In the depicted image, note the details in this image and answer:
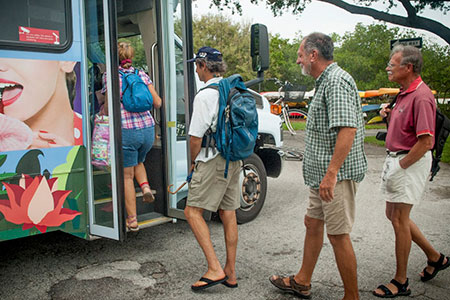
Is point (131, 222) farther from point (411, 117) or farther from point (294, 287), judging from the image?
point (411, 117)

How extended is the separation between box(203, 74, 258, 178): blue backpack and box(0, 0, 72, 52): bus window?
132 cm

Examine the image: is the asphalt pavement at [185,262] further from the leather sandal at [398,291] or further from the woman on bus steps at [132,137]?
the woman on bus steps at [132,137]

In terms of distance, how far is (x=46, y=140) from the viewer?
144 inches

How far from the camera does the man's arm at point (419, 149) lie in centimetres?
333

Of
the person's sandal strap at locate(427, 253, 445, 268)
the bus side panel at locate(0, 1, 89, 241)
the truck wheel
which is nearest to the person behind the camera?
the bus side panel at locate(0, 1, 89, 241)

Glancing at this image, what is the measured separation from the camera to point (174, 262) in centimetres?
430

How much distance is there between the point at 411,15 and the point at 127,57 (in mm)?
13313

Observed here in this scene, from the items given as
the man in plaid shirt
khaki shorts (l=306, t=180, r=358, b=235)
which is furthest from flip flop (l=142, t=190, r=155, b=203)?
khaki shorts (l=306, t=180, r=358, b=235)

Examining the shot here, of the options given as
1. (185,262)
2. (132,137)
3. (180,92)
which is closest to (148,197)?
(132,137)

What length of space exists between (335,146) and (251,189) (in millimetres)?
2781

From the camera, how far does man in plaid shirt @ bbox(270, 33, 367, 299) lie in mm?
2977

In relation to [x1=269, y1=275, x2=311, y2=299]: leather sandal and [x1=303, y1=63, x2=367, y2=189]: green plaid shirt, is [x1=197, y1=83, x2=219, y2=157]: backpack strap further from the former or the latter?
[x1=269, y1=275, x2=311, y2=299]: leather sandal

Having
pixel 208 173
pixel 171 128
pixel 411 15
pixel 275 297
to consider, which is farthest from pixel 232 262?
pixel 411 15

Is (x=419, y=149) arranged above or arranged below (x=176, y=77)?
below
